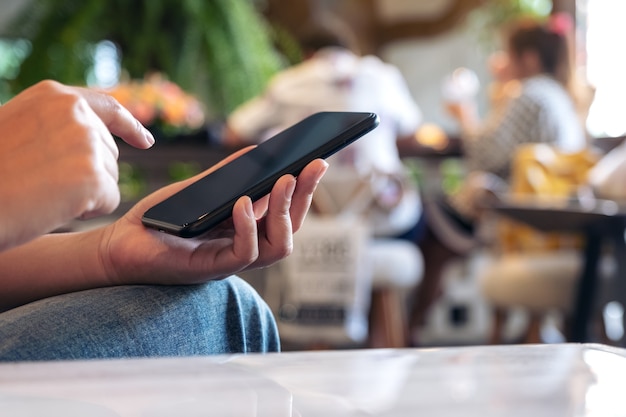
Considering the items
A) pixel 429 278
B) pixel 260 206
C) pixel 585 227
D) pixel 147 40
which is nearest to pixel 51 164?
pixel 260 206

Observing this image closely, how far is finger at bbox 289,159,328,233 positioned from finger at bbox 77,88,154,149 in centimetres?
12

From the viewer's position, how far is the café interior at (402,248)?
16.3 inches

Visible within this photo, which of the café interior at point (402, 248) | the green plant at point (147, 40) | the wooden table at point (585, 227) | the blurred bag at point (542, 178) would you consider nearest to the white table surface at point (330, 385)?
the café interior at point (402, 248)

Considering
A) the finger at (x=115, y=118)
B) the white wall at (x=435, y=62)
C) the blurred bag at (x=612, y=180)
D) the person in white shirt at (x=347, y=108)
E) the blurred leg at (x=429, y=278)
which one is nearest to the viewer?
the finger at (x=115, y=118)

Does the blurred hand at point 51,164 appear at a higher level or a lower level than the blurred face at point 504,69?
lower

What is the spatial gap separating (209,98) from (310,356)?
11.3 feet

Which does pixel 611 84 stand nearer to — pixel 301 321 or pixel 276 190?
pixel 301 321

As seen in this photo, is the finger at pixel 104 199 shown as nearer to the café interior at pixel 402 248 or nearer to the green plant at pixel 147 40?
the café interior at pixel 402 248

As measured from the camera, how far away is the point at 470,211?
2.84 meters

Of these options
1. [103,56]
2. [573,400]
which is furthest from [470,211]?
[573,400]

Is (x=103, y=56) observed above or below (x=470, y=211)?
above

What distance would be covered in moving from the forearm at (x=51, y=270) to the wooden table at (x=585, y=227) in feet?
4.51

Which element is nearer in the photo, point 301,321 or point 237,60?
point 301,321

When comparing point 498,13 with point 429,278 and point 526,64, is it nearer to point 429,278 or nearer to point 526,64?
point 526,64
